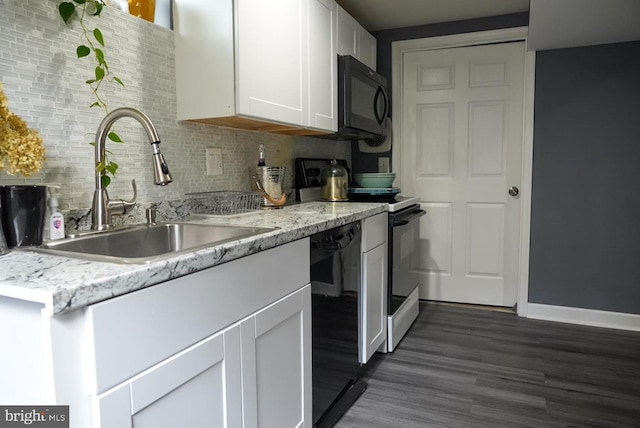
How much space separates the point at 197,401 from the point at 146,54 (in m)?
1.23

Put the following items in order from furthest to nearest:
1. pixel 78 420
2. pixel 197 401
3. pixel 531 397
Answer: pixel 531 397, pixel 197 401, pixel 78 420

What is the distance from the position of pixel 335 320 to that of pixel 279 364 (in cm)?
46

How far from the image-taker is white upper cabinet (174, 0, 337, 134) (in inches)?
64.1

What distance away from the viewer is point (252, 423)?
1184mm

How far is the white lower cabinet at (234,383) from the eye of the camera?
0.84m

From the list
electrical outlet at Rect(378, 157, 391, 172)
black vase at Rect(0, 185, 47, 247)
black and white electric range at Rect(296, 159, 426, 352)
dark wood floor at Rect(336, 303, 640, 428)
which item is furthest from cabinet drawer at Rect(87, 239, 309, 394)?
electrical outlet at Rect(378, 157, 391, 172)

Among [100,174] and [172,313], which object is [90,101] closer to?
[100,174]

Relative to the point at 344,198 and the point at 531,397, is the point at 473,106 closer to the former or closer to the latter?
the point at 344,198

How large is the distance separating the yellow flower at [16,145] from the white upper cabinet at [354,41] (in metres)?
1.80

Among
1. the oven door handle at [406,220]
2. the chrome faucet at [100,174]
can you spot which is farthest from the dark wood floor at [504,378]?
the chrome faucet at [100,174]

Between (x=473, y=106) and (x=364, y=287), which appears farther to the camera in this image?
(x=473, y=106)

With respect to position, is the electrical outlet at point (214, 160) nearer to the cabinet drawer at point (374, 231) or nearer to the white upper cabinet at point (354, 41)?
the cabinet drawer at point (374, 231)

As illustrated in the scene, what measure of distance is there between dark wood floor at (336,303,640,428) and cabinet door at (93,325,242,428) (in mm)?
932

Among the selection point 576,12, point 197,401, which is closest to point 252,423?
point 197,401
